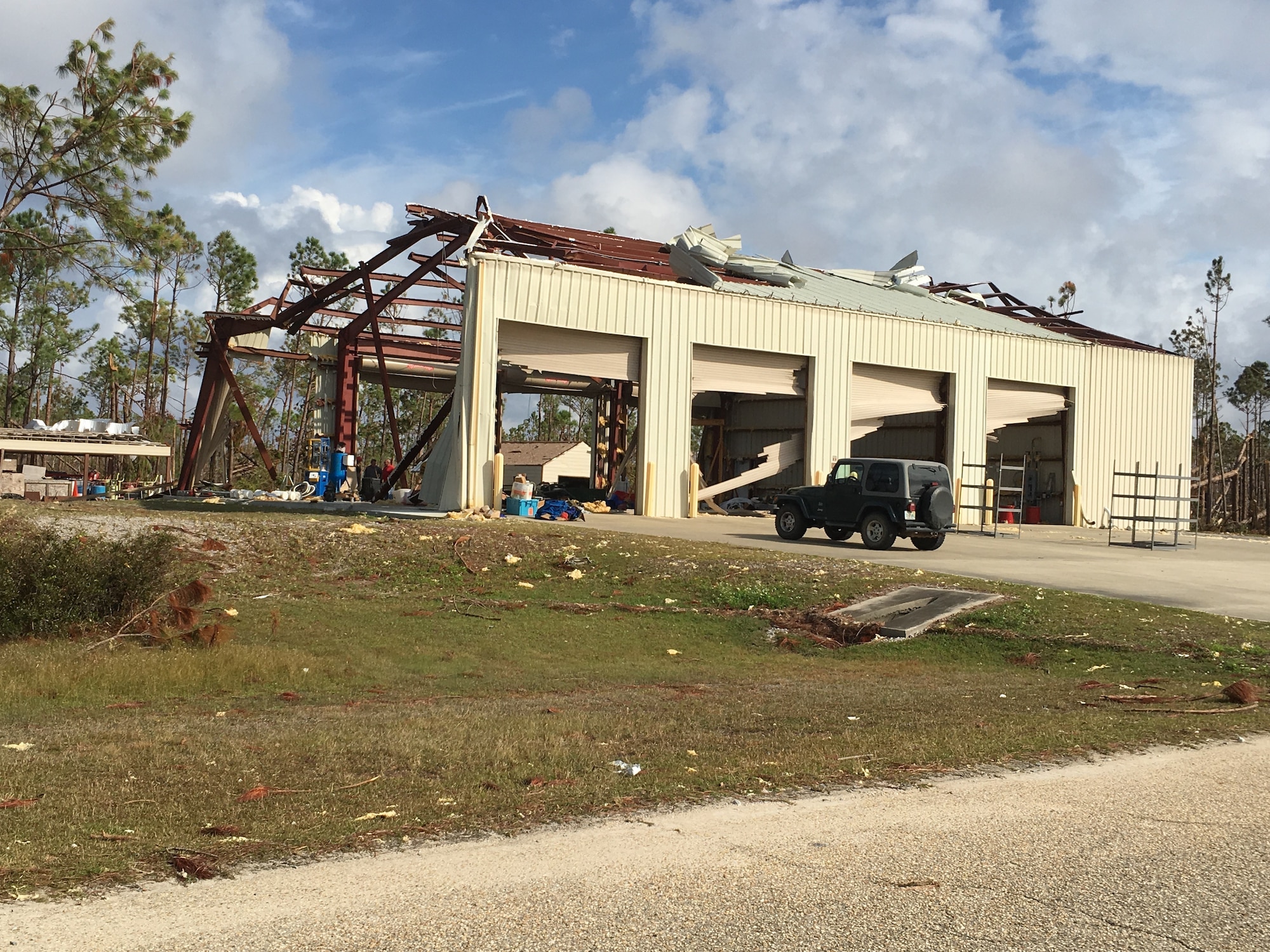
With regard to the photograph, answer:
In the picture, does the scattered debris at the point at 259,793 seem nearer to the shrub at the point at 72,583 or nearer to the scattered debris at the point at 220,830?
the scattered debris at the point at 220,830

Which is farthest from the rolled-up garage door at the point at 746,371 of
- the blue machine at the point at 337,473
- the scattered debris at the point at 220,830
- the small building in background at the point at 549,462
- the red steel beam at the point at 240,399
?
the small building in background at the point at 549,462

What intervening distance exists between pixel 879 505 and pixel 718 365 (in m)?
10.5

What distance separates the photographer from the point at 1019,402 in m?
38.3

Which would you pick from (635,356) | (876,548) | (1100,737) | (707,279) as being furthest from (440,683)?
(707,279)

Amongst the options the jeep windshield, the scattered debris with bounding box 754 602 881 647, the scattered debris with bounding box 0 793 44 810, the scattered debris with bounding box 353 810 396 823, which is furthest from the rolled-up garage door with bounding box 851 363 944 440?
the scattered debris with bounding box 0 793 44 810

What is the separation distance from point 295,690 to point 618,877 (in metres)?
6.92

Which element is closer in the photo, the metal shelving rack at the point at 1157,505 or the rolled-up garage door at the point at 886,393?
the metal shelving rack at the point at 1157,505

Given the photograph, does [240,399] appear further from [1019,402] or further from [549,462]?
[549,462]

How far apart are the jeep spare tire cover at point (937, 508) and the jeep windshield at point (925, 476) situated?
0.21m

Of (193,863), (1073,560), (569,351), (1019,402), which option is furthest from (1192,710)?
(1019,402)

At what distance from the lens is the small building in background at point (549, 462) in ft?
227

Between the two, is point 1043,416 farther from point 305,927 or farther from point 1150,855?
point 305,927

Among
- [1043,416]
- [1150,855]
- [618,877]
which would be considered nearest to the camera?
[618,877]

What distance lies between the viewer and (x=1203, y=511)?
159ft
